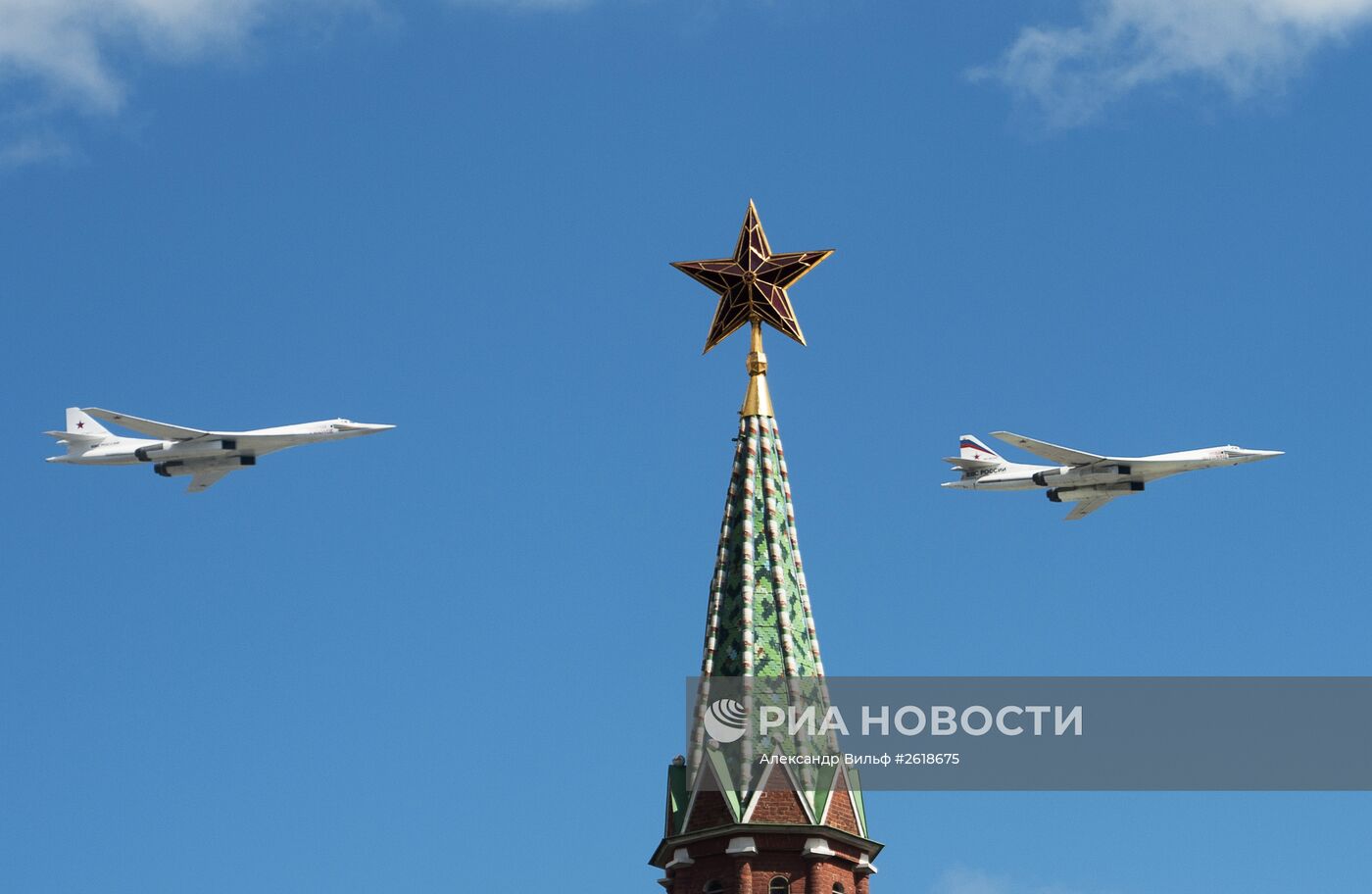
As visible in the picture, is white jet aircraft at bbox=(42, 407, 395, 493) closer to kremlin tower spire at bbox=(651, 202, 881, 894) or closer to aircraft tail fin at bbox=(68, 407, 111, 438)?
aircraft tail fin at bbox=(68, 407, 111, 438)

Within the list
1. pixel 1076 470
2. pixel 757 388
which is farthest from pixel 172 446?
pixel 1076 470

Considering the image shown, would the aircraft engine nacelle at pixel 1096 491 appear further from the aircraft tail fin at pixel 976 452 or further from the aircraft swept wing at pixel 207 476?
the aircraft swept wing at pixel 207 476

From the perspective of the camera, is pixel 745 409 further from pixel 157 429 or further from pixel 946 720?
pixel 157 429

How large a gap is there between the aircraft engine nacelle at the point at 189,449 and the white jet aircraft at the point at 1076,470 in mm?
33030

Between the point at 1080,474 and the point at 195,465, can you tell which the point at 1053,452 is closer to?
the point at 1080,474

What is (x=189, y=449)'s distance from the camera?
105250 millimetres

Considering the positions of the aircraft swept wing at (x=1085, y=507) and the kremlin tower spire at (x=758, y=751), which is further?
the aircraft swept wing at (x=1085, y=507)

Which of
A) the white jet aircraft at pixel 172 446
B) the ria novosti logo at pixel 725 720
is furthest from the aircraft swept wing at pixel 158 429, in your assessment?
the ria novosti logo at pixel 725 720

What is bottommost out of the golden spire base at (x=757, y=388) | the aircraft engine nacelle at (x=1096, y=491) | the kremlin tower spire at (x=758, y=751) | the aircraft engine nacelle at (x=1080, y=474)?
the kremlin tower spire at (x=758, y=751)

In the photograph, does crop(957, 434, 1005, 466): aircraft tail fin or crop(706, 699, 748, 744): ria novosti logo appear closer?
crop(706, 699, 748, 744): ria novosti logo

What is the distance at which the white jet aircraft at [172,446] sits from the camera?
105m

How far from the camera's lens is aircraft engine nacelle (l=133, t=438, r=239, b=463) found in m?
105

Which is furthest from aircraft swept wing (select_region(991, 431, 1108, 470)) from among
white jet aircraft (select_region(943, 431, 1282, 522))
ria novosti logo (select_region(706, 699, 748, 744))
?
ria novosti logo (select_region(706, 699, 748, 744))

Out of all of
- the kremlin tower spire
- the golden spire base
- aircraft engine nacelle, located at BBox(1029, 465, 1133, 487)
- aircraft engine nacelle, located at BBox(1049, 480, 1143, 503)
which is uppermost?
aircraft engine nacelle, located at BBox(1029, 465, 1133, 487)
